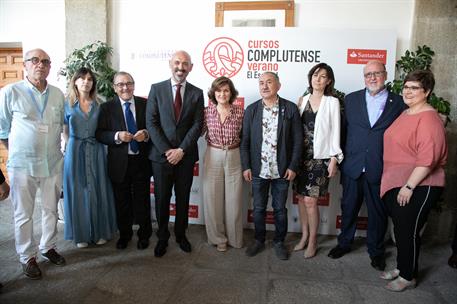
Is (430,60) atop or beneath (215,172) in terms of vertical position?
atop

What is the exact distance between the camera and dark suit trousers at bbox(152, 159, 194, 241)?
9.66 feet

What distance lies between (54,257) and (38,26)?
3172 millimetres

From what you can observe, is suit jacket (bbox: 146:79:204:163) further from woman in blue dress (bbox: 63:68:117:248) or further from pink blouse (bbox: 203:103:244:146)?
woman in blue dress (bbox: 63:68:117:248)

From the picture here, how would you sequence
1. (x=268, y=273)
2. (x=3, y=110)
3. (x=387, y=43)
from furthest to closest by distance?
(x=387, y=43) → (x=268, y=273) → (x=3, y=110)

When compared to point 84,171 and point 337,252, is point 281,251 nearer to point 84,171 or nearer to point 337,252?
point 337,252

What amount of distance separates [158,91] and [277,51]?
1.44m

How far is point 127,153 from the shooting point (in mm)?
2980

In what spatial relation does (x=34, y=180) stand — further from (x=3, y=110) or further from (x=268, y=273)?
(x=268, y=273)

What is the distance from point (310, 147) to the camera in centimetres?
291

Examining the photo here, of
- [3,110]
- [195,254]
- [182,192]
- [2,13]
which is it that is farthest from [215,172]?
[2,13]

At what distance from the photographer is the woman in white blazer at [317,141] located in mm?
2824

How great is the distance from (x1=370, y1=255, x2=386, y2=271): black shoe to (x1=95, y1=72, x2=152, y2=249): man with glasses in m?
2.10

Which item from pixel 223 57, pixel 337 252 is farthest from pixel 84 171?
pixel 337 252

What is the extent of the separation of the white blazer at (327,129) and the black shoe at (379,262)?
0.93 m
